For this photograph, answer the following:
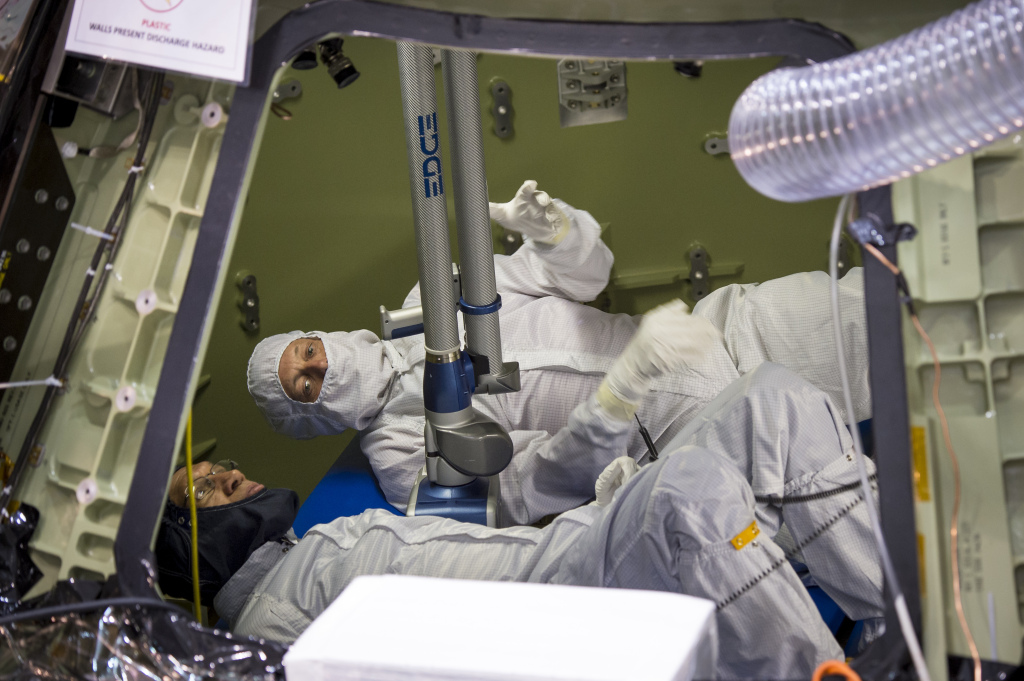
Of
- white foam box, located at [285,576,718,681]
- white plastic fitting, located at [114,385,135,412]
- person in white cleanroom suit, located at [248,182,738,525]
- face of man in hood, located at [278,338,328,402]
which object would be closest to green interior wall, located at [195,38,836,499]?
person in white cleanroom suit, located at [248,182,738,525]

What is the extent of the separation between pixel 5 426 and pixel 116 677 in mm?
348

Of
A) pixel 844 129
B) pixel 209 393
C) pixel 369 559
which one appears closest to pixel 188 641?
pixel 369 559

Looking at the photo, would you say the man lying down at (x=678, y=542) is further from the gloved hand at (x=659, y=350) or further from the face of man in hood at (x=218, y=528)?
the gloved hand at (x=659, y=350)

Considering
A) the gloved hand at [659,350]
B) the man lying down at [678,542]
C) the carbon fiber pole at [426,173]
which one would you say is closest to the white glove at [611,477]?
the man lying down at [678,542]

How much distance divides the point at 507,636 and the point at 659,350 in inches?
36.6

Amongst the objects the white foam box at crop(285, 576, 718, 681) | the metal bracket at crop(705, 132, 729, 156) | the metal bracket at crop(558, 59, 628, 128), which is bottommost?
the white foam box at crop(285, 576, 718, 681)

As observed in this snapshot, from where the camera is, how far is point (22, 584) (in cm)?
96

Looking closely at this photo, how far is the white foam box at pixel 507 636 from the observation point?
2.27 ft

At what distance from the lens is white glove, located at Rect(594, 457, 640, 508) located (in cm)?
167

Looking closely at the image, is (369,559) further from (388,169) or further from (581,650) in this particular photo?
(388,169)

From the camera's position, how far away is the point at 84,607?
0.89 meters

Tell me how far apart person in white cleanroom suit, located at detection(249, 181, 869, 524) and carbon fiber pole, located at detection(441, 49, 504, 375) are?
1.03 ft

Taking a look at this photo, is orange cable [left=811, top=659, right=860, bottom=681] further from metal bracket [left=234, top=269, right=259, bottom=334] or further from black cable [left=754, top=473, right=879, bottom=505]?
metal bracket [left=234, top=269, right=259, bottom=334]

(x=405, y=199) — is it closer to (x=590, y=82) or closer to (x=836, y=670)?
(x=590, y=82)
